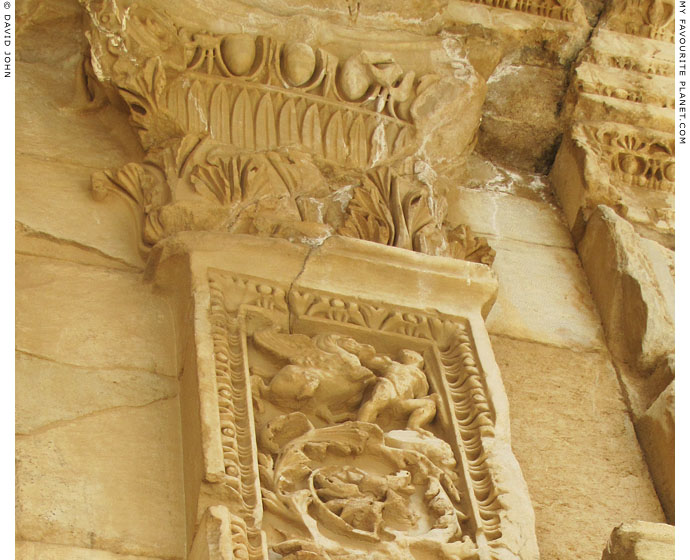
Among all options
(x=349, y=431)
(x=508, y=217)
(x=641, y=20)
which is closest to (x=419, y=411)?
(x=349, y=431)

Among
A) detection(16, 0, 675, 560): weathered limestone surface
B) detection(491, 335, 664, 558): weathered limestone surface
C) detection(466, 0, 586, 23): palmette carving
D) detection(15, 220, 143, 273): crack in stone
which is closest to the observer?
detection(16, 0, 675, 560): weathered limestone surface

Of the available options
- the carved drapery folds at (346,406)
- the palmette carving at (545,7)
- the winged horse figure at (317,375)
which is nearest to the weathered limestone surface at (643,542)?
the carved drapery folds at (346,406)

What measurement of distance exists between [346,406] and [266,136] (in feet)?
3.46

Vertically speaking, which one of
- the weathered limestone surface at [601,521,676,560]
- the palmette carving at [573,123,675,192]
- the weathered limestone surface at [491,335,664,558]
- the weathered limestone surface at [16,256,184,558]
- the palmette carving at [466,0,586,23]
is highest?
the palmette carving at [466,0,586,23]

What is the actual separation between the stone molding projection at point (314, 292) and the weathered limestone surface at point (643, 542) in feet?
0.80

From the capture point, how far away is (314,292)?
3.72m

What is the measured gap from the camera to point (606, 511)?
142 inches

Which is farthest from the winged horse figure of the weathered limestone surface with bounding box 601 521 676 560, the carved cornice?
the carved cornice

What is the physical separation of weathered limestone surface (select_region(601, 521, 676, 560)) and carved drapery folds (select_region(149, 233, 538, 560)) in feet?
0.77

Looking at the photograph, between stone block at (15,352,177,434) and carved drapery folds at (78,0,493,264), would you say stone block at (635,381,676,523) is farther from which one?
stone block at (15,352,177,434)

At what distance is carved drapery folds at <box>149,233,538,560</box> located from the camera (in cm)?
313

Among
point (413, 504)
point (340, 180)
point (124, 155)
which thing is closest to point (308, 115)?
point (340, 180)

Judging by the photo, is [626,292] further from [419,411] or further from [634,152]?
[419,411]

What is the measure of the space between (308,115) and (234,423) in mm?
1356
